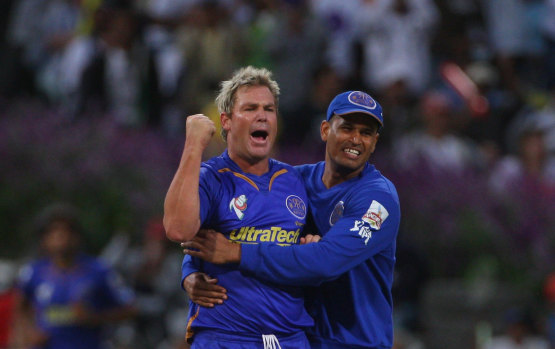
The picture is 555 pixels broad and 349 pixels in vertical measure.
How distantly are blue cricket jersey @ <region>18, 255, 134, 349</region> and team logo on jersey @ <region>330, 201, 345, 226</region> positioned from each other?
15.4ft

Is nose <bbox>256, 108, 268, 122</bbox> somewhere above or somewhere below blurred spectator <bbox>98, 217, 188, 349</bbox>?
above

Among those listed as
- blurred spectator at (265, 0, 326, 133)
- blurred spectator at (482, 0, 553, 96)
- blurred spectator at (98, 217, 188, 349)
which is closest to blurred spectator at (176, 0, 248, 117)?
blurred spectator at (265, 0, 326, 133)

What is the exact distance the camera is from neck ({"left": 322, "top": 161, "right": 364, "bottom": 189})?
5840 millimetres

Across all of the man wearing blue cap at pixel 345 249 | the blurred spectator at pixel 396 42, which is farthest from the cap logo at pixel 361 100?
the blurred spectator at pixel 396 42

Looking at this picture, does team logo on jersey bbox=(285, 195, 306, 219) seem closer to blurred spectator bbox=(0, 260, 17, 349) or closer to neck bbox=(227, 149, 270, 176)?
neck bbox=(227, 149, 270, 176)

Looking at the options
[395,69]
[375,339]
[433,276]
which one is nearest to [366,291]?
[375,339]

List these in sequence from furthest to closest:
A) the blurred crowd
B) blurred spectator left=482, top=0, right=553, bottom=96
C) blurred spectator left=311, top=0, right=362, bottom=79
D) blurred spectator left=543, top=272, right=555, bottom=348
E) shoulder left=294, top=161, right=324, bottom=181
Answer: blurred spectator left=311, top=0, right=362, bottom=79 < blurred spectator left=482, top=0, right=553, bottom=96 < the blurred crowd < blurred spectator left=543, top=272, right=555, bottom=348 < shoulder left=294, top=161, right=324, bottom=181

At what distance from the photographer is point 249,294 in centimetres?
549

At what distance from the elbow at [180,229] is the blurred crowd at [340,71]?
245 inches

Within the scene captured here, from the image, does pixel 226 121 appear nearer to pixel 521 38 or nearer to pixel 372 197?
pixel 372 197

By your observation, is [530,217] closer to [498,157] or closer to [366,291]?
[498,157]

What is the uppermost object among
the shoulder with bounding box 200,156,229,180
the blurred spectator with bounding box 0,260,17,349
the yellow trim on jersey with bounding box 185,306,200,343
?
the shoulder with bounding box 200,156,229,180

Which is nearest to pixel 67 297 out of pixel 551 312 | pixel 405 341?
pixel 405 341

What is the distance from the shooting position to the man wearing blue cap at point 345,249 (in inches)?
213
